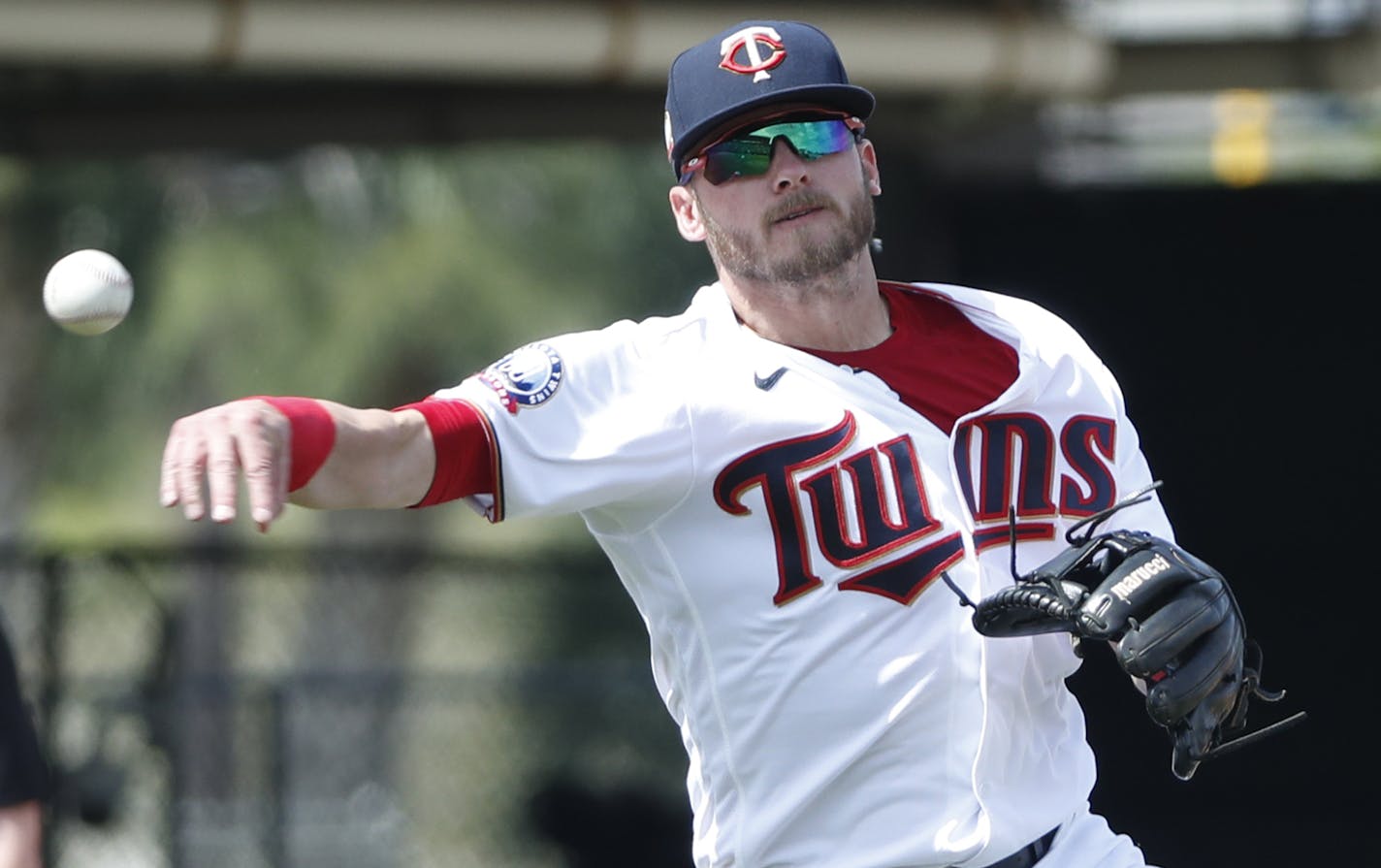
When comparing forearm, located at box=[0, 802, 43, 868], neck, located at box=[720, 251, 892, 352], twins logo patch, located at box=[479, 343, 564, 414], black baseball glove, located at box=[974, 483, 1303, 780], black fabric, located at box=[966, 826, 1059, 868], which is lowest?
black fabric, located at box=[966, 826, 1059, 868]

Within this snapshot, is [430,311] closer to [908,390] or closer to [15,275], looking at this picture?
[15,275]

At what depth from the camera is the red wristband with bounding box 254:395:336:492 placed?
8.73ft

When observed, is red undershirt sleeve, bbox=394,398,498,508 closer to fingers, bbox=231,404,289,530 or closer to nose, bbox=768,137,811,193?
fingers, bbox=231,404,289,530

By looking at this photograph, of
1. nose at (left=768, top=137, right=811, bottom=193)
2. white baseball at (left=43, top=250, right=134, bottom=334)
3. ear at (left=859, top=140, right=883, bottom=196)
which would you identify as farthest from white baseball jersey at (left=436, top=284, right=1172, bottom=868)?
white baseball at (left=43, top=250, right=134, bottom=334)

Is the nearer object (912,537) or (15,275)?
(912,537)

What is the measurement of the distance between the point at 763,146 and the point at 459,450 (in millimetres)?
748

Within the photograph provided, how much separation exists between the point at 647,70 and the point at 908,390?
148 inches

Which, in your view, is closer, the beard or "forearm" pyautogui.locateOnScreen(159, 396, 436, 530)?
"forearm" pyautogui.locateOnScreen(159, 396, 436, 530)

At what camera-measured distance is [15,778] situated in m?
3.44

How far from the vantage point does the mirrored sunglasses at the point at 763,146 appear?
128 inches

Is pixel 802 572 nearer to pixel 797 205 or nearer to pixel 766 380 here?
pixel 766 380

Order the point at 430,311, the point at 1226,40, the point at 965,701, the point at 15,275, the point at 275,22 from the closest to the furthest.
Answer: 1. the point at 965,701
2. the point at 275,22
3. the point at 1226,40
4. the point at 15,275
5. the point at 430,311

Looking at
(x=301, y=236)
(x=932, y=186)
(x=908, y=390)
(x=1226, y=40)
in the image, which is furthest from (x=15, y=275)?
(x=908, y=390)

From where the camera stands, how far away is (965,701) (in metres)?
3.08
